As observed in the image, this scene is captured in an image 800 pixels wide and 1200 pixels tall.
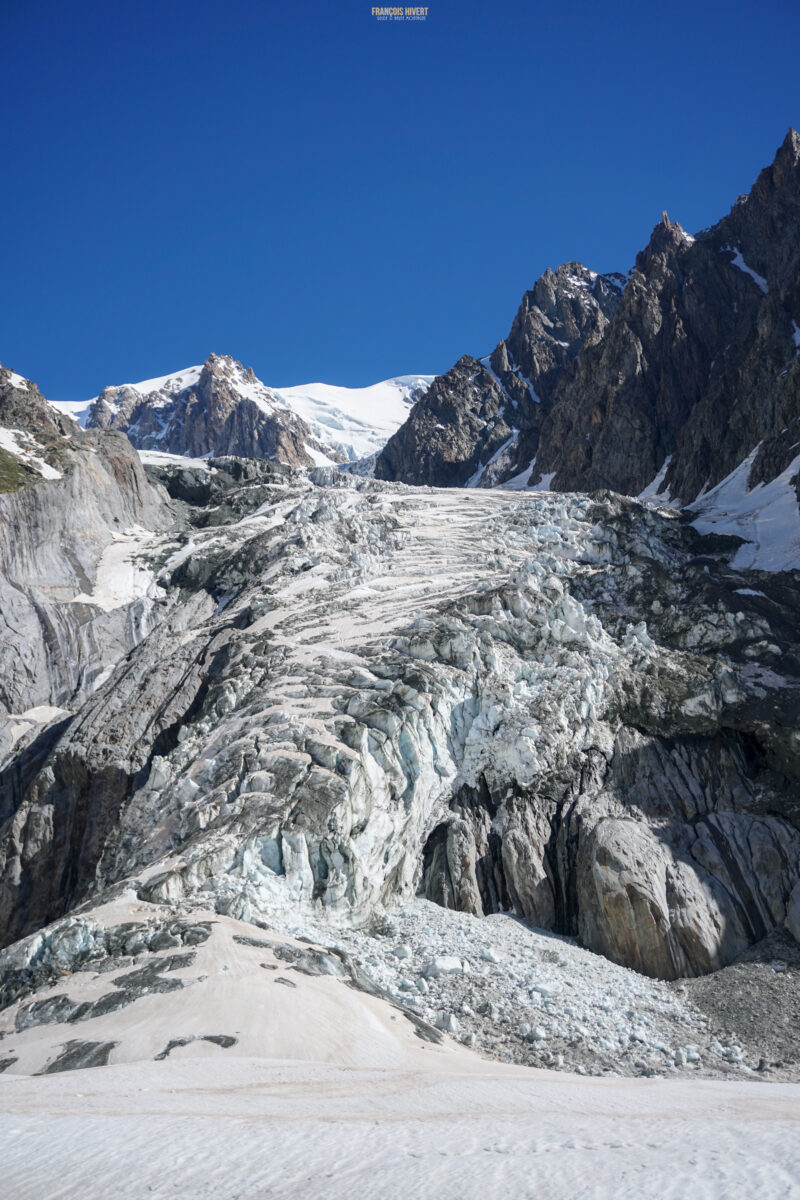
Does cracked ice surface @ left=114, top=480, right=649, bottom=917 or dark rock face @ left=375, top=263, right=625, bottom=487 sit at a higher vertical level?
dark rock face @ left=375, top=263, right=625, bottom=487

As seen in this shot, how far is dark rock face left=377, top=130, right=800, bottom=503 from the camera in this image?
93.3m

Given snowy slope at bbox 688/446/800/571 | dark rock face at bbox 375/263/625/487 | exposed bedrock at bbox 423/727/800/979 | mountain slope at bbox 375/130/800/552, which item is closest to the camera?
exposed bedrock at bbox 423/727/800/979

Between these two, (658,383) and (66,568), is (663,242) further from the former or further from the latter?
(66,568)

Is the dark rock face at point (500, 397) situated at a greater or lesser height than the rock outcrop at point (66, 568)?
greater

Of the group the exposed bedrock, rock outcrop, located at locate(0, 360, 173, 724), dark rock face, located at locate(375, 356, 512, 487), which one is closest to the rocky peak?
dark rock face, located at locate(375, 356, 512, 487)

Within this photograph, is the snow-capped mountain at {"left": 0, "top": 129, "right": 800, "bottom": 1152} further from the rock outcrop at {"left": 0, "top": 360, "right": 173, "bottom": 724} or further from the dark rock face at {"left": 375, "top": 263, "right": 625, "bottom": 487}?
the dark rock face at {"left": 375, "top": 263, "right": 625, "bottom": 487}

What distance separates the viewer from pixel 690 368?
11375 centimetres

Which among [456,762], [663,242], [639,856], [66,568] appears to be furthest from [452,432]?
[639,856]

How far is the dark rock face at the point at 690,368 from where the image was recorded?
9331 centimetres

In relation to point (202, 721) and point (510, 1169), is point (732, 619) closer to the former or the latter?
point (202, 721)

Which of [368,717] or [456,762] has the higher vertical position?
[368,717]

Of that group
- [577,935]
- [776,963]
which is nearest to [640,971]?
[577,935]

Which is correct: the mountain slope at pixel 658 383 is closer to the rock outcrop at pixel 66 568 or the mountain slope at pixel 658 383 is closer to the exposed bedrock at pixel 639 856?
the exposed bedrock at pixel 639 856

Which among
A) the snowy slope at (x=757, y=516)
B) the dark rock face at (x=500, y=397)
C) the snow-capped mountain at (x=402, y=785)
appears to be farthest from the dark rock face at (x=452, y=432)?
the snow-capped mountain at (x=402, y=785)
